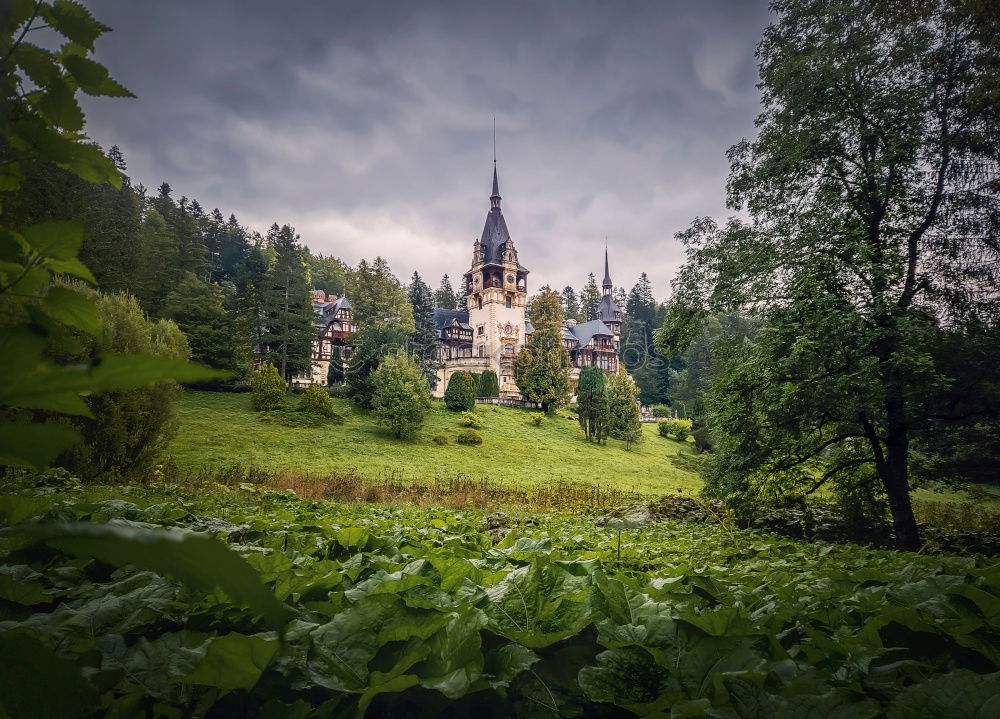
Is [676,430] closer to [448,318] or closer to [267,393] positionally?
[448,318]

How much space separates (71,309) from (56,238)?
14 centimetres

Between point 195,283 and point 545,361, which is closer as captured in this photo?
point 195,283

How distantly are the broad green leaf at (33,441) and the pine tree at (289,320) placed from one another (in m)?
36.5

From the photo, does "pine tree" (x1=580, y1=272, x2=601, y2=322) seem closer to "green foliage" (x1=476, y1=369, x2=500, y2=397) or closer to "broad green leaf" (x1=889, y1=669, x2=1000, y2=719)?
"green foliage" (x1=476, y1=369, x2=500, y2=397)

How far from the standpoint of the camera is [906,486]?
802 centimetres

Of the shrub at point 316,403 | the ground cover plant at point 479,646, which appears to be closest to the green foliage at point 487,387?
the shrub at point 316,403

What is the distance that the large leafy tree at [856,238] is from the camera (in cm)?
695

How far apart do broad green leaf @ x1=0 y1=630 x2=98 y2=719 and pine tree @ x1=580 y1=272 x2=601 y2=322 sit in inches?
3266

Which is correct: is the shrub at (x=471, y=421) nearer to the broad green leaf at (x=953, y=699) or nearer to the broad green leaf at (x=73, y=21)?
the broad green leaf at (x=73, y=21)

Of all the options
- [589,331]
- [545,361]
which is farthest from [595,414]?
[589,331]

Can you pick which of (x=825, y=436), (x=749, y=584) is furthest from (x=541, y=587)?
(x=825, y=436)

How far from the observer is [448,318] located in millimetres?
56031

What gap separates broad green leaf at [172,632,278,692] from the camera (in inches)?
34.2

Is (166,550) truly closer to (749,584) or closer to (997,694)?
(997,694)
